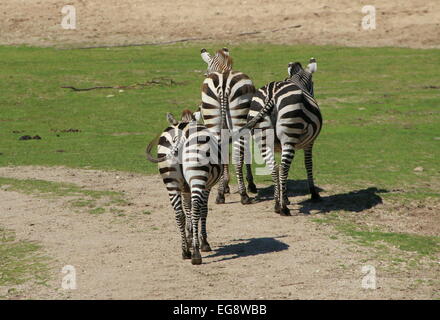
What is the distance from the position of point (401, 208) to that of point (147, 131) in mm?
9854

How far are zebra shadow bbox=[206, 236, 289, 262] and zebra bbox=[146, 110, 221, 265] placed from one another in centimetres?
61

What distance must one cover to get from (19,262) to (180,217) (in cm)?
262

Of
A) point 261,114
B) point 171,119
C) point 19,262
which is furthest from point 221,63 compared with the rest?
point 19,262

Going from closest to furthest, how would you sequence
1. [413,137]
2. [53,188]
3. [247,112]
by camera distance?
1. [247,112]
2. [53,188]
3. [413,137]

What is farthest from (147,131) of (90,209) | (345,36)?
(345,36)

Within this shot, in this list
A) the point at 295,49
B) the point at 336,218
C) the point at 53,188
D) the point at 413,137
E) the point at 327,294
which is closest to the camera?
the point at 327,294

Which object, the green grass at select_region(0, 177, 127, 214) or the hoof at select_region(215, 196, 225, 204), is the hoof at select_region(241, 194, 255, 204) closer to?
the hoof at select_region(215, 196, 225, 204)

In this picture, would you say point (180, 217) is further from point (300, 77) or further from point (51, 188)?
point (51, 188)

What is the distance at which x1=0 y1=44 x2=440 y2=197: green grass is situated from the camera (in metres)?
19.3

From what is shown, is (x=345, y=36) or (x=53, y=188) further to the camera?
(x=345, y=36)

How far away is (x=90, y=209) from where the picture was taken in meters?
15.3

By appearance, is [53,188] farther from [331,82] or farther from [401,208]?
[331,82]

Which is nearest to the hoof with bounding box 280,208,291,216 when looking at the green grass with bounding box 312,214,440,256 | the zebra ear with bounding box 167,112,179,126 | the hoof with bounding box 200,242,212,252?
the green grass with bounding box 312,214,440,256

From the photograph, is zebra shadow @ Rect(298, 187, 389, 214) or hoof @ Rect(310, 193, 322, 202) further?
hoof @ Rect(310, 193, 322, 202)
